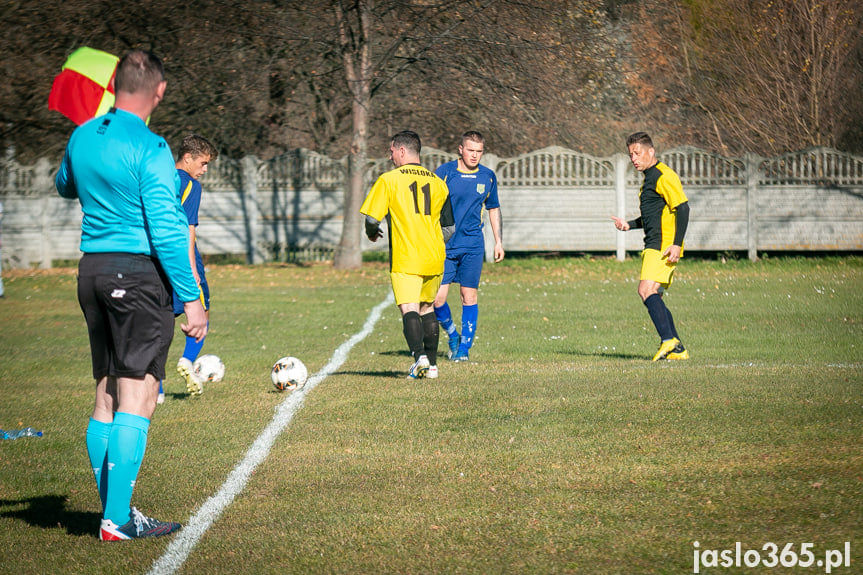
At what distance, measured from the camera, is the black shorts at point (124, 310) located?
431cm

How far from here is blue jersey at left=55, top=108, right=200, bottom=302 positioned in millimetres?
4293

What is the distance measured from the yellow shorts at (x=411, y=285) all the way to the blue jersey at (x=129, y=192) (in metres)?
4.03

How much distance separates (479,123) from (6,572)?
22519 mm

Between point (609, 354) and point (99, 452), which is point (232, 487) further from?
point (609, 354)

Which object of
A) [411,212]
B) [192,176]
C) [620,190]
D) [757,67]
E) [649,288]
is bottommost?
[649,288]

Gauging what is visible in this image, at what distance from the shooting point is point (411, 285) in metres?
8.38

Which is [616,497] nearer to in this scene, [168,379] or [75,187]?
[75,187]

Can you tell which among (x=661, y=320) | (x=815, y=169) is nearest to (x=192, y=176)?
(x=661, y=320)

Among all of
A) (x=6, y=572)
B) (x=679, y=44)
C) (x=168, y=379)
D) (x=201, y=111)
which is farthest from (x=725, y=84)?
(x=6, y=572)

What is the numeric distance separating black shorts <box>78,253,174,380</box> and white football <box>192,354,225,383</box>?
4.22 meters

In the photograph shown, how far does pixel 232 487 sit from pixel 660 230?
5.91 meters

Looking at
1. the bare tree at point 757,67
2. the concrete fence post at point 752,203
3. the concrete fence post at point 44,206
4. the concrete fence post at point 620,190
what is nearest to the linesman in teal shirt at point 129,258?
the concrete fence post at point 620,190

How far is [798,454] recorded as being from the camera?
552 centimetres

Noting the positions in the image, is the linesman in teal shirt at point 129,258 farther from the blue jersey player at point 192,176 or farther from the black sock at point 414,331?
the black sock at point 414,331
